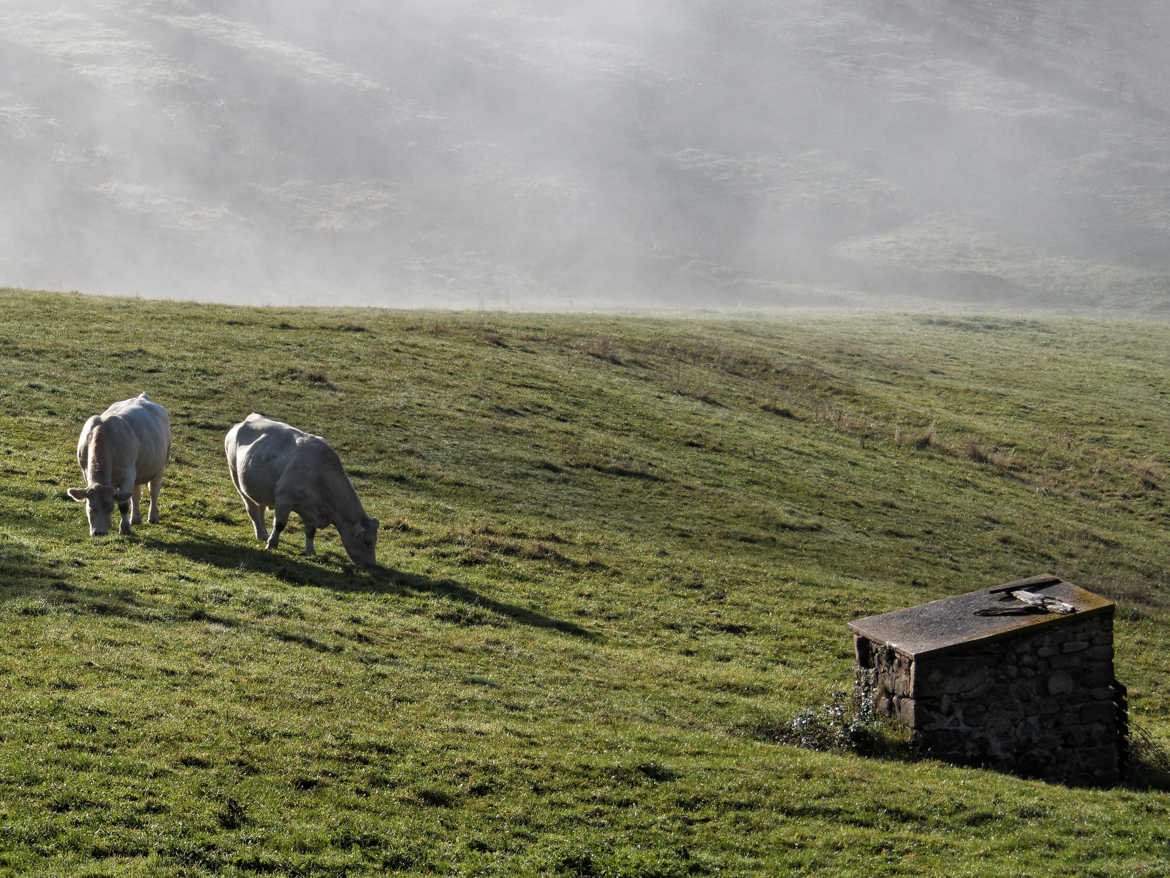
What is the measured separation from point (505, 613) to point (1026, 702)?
29.4 ft

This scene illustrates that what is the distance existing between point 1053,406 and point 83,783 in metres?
58.9

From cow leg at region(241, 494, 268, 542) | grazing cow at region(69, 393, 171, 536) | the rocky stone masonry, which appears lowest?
the rocky stone masonry

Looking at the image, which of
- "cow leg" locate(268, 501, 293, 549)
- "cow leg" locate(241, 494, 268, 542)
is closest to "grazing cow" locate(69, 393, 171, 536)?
"cow leg" locate(241, 494, 268, 542)

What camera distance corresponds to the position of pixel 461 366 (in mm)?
44094

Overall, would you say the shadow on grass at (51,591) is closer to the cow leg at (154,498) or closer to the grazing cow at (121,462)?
the grazing cow at (121,462)

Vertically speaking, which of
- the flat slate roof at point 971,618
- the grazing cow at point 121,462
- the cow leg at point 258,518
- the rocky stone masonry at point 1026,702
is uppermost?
the grazing cow at point 121,462

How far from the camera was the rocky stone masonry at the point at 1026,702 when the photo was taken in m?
16.1

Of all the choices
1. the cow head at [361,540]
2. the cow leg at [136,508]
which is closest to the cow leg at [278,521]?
the cow head at [361,540]

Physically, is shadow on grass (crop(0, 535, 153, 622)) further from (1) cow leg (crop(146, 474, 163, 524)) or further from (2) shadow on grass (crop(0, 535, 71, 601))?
(1) cow leg (crop(146, 474, 163, 524))

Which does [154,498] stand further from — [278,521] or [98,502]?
[278,521]

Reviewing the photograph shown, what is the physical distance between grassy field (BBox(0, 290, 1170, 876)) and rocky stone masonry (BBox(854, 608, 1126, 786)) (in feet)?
2.72

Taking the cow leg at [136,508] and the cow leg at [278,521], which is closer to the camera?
the cow leg at [278,521]

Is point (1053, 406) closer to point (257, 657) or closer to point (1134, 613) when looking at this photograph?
point (1134, 613)

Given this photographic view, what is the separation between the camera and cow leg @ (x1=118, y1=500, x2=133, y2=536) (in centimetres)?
2091
